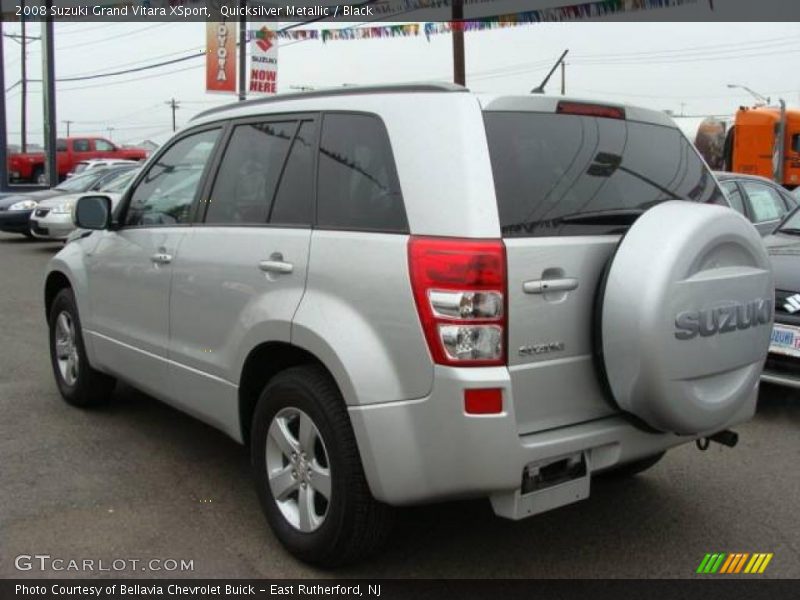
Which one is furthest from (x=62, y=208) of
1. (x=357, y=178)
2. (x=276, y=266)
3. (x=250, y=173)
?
(x=357, y=178)

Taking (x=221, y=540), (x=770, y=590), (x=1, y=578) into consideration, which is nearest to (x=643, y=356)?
(x=770, y=590)

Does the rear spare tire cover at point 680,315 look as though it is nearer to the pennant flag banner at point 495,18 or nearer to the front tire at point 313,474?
the front tire at point 313,474

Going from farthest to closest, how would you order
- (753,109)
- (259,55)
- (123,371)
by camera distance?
(753,109)
(259,55)
(123,371)

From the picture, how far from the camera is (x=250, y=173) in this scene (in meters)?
3.52

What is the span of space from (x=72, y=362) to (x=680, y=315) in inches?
154

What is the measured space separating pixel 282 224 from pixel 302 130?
411 mm

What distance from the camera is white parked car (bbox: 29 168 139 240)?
13.1m

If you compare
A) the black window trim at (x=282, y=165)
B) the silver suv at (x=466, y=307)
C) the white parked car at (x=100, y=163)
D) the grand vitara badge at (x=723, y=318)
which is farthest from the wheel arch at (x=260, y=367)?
the white parked car at (x=100, y=163)

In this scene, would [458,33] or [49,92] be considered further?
[49,92]

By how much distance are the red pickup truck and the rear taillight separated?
3307 cm

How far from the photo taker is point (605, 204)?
9.65 feet

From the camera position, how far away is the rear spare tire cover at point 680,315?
2.62 m

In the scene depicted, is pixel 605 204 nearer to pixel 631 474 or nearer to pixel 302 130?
pixel 302 130

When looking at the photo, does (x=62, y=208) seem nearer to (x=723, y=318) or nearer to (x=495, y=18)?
(x=495, y=18)
